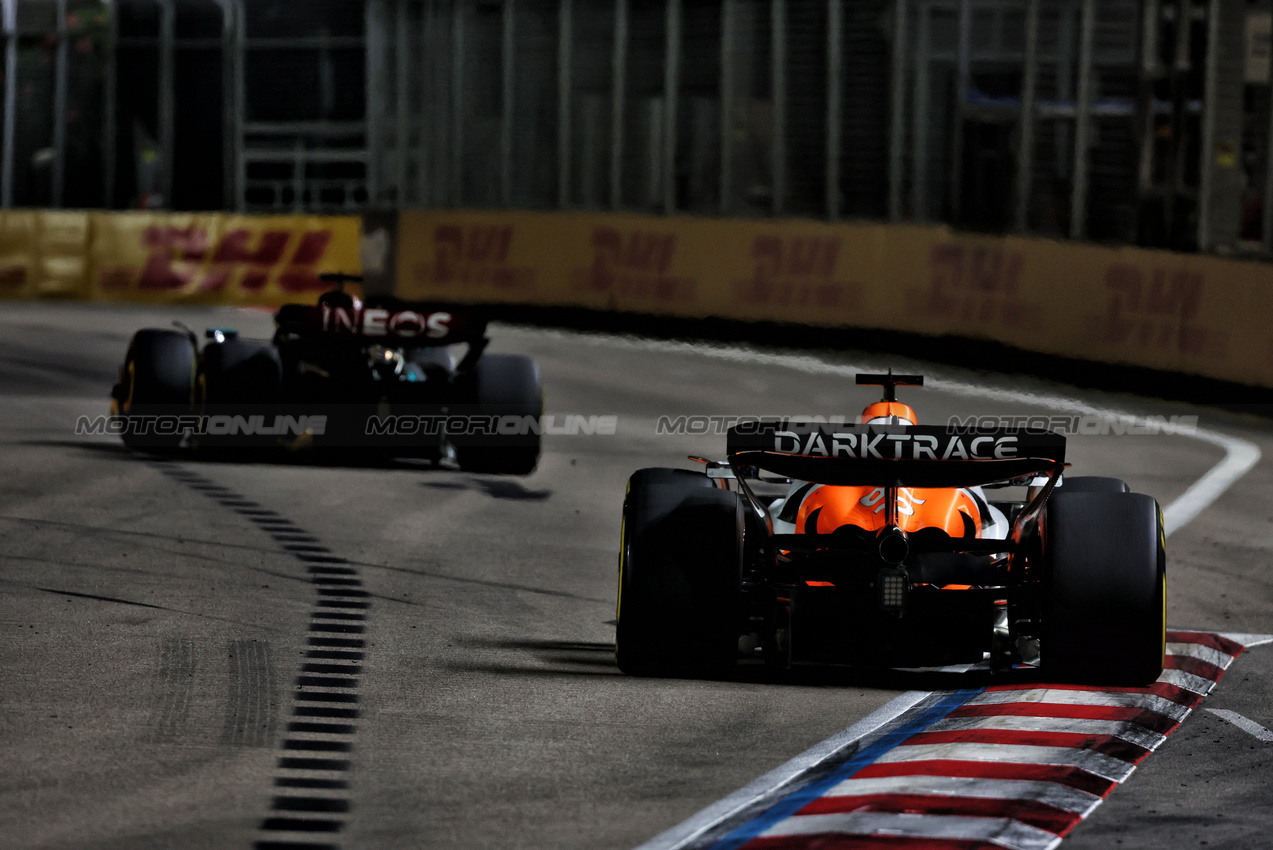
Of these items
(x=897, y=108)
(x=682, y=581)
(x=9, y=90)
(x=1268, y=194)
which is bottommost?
(x=682, y=581)

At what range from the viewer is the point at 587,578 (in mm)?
11016

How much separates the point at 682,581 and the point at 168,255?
65.2ft

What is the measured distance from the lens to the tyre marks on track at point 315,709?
6508 mm

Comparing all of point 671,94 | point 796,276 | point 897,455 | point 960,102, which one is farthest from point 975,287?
point 897,455

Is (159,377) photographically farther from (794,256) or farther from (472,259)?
(472,259)

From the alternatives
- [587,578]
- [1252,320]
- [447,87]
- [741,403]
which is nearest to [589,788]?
[587,578]

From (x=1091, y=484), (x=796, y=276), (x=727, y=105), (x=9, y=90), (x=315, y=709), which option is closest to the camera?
(x=315, y=709)

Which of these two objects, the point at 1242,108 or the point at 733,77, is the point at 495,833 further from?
the point at 733,77

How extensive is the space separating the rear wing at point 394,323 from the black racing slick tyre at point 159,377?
2.64 feet

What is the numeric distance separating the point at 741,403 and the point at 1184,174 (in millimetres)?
6541

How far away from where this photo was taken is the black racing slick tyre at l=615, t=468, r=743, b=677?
8352 millimetres

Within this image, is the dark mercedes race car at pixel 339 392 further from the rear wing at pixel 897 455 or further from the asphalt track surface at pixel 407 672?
the rear wing at pixel 897 455

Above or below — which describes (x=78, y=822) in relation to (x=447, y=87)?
below

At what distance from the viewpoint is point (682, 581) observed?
27.4 ft
